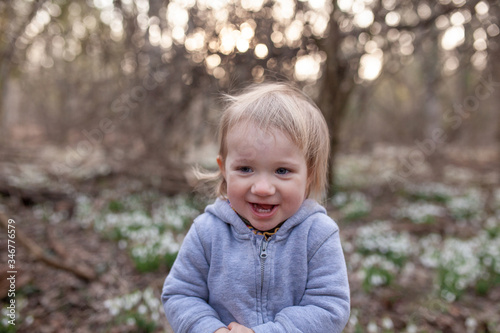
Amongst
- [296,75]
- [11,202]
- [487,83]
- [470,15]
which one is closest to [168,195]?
[11,202]

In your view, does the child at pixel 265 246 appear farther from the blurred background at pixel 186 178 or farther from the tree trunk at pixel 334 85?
the tree trunk at pixel 334 85

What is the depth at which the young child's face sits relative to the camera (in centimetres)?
126

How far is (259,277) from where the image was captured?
1295 millimetres

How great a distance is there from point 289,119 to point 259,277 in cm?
53

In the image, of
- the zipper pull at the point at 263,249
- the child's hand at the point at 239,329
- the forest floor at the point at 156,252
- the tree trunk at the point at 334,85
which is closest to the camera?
the child's hand at the point at 239,329

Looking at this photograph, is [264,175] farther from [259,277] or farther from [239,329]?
[239,329]

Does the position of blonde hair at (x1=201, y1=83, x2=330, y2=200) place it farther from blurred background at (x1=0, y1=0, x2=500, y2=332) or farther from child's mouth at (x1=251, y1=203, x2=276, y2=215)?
blurred background at (x1=0, y1=0, x2=500, y2=332)

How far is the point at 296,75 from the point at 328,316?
413 cm

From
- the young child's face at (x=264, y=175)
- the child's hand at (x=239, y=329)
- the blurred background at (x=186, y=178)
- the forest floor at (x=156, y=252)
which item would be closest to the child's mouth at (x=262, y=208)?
the young child's face at (x=264, y=175)

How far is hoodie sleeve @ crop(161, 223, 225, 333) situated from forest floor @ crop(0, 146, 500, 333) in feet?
4.25

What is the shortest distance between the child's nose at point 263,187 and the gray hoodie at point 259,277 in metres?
0.15

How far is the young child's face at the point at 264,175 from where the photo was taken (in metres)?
1.26

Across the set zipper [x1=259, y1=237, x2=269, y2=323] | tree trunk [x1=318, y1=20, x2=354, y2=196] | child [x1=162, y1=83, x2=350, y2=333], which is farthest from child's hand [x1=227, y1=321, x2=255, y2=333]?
tree trunk [x1=318, y1=20, x2=354, y2=196]

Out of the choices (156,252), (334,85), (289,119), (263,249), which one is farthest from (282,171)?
(334,85)
